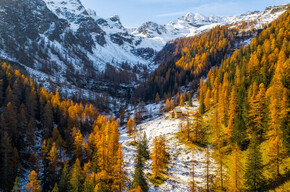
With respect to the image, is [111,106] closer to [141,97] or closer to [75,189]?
[141,97]

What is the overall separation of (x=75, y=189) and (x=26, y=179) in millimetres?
21056

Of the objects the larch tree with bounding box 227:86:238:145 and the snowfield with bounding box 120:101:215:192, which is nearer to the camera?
the snowfield with bounding box 120:101:215:192

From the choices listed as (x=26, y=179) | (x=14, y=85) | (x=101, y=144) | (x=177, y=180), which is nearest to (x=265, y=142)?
(x=177, y=180)

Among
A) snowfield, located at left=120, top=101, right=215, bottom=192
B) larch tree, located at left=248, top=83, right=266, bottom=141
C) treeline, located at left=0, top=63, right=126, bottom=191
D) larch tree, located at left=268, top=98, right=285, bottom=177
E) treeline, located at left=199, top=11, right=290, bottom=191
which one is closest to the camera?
treeline, located at left=199, top=11, right=290, bottom=191

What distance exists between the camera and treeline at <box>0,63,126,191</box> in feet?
148

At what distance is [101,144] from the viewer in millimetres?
51375

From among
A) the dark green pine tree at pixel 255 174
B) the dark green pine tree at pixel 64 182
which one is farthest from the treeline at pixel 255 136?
the dark green pine tree at pixel 64 182

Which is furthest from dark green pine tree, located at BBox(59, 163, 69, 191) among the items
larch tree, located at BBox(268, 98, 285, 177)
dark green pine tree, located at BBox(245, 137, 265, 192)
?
larch tree, located at BBox(268, 98, 285, 177)

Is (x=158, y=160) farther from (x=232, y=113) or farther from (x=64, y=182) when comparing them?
(x=232, y=113)

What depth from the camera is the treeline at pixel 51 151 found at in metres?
45.0

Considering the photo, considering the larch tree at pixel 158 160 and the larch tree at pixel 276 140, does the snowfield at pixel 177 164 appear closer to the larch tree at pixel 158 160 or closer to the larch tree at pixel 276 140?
the larch tree at pixel 158 160

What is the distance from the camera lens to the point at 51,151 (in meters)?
53.1

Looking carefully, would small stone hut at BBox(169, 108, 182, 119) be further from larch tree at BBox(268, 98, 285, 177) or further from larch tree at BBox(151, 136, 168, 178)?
larch tree at BBox(268, 98, 285, 177)

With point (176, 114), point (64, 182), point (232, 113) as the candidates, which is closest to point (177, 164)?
point (232, 113)
